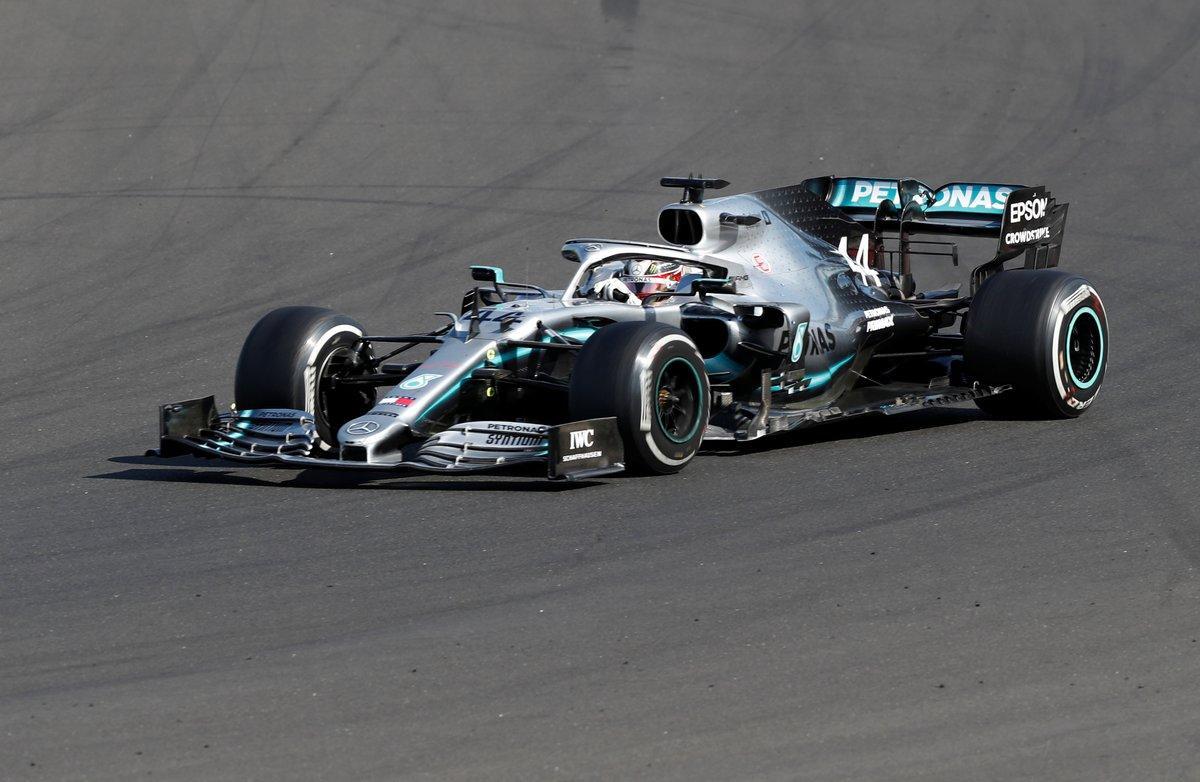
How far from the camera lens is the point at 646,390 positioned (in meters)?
9.41

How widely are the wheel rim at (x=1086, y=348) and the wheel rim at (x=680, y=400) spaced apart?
2.71m

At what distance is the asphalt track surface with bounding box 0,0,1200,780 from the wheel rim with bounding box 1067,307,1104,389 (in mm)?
269

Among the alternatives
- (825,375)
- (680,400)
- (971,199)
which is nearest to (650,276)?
(825,375)

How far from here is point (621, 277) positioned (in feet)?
36.0

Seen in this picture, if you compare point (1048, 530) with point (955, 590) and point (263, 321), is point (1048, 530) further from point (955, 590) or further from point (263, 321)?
point (263, 321)

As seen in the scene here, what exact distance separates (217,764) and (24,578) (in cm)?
281

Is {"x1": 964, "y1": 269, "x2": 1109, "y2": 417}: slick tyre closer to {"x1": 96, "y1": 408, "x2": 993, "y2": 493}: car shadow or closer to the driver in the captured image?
{"x1": 96, "y1": 408, "x2": 993, "y2": 493}: car shadow

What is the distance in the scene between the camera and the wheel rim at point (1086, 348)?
11.2 meters

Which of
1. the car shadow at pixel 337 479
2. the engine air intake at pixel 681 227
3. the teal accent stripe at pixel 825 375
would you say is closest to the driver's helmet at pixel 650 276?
the engine air intake at pixel 681 227

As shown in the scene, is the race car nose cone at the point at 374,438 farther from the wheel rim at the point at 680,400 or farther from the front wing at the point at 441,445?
the wheel rim at the point at 680,400

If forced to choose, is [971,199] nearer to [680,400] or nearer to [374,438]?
[680,400]

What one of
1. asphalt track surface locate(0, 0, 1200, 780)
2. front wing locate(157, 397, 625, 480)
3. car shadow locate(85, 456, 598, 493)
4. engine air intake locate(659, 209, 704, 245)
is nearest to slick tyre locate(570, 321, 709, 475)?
front wing locate(157, 397, 625, 480)

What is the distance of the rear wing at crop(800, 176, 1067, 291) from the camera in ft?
40.2

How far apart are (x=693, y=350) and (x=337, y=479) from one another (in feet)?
6.69
